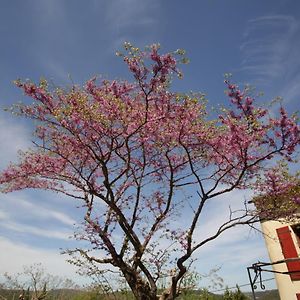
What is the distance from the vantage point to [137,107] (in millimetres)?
8641

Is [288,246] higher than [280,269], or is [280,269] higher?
[288,246]

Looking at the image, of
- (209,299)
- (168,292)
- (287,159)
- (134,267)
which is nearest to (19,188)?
(134,267)

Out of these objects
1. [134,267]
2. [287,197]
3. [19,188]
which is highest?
[19,188]

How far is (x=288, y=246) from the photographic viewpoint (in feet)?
40.6

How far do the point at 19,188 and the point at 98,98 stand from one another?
3935mm

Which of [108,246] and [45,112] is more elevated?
[45,112]

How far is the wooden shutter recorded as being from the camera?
38.8ft

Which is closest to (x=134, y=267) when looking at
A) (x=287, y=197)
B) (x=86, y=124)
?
(x=86, y=124)

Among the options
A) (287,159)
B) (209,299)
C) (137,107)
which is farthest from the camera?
(209,299)

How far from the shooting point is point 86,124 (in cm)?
818

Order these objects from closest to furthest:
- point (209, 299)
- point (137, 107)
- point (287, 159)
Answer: point (287, 159) < point (137, 107) < point (209, 299)

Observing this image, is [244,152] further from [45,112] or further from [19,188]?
[19,188]

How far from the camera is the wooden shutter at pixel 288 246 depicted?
1183 cm

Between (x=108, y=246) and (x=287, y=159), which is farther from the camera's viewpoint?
(x=108, y=246)
